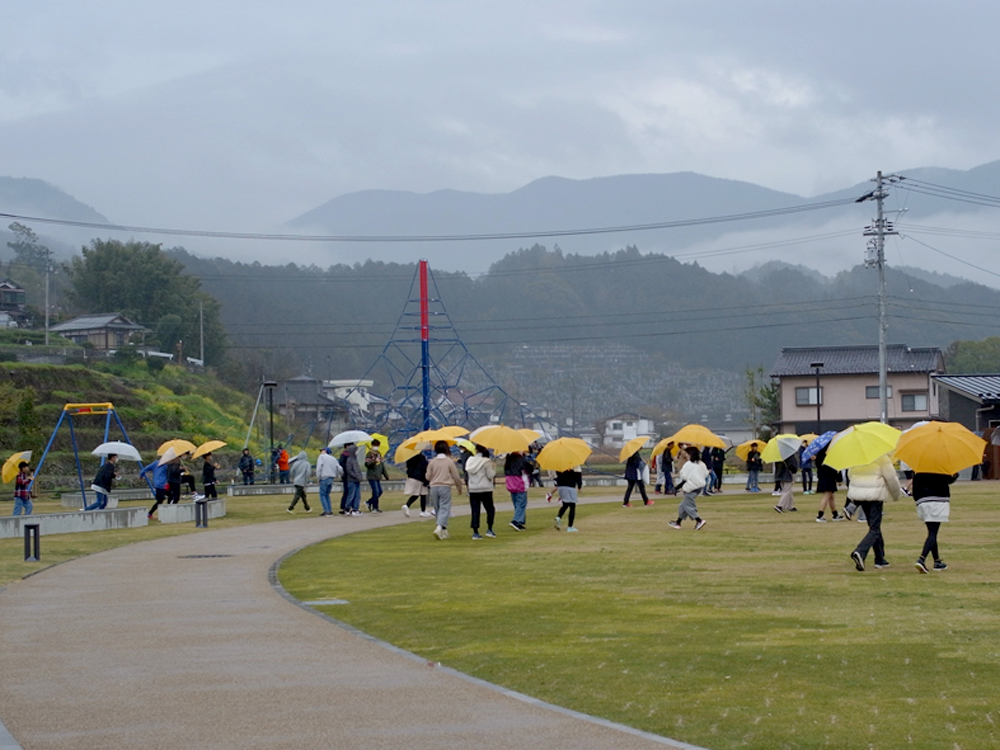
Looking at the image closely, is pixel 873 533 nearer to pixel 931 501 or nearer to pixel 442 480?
pixel 931 501

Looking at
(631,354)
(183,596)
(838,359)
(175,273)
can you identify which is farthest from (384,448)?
(631,354)

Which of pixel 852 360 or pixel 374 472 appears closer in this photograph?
pixel 374 472

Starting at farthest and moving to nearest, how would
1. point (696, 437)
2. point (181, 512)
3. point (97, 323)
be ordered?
1. point (97, 323)
2. point (181, 512)
3. point (696, 437)

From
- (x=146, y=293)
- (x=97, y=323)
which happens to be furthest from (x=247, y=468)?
(x=146, y=293)

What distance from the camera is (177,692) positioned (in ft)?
27.7

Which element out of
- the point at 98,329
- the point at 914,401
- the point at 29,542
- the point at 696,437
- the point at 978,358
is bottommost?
the point at 29,542

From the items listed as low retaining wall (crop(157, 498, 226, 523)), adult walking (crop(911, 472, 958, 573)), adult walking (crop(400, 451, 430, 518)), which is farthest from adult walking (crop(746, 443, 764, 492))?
adult walking (crop(911, 472, 958, 573))

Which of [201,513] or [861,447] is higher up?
[861,447]

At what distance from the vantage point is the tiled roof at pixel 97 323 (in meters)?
86.4

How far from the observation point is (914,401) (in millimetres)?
74688

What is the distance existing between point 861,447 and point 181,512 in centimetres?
1977

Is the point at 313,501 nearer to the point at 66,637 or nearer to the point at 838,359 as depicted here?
the point at 66,637

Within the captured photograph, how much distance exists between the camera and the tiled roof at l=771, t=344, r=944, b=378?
73.9 meters

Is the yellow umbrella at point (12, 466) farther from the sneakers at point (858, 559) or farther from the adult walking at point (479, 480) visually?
the sneakers at point (858, 559)
